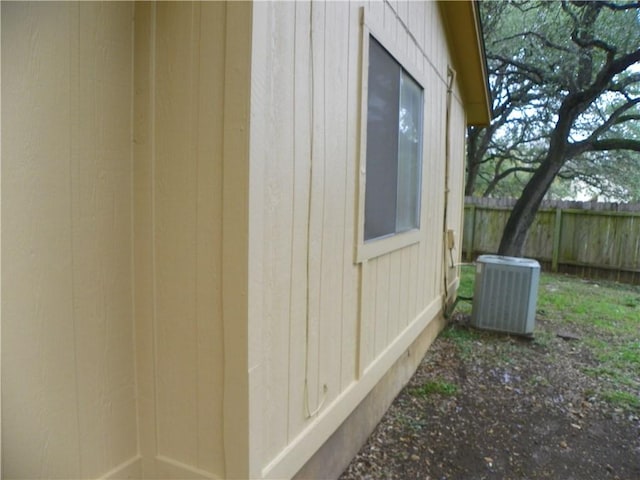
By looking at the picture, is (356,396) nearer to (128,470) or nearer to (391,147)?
(128,470)

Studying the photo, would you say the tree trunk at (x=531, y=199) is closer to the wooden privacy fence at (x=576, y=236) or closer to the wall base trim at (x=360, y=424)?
the wooden privacy fence at (x=576, y=236)

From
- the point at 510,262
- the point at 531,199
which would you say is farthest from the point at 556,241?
the point at 510,262

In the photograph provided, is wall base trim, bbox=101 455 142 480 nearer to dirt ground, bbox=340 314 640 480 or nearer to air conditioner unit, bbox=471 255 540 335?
dirt ground, bbox=340 314 640 480

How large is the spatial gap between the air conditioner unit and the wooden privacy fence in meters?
5.43

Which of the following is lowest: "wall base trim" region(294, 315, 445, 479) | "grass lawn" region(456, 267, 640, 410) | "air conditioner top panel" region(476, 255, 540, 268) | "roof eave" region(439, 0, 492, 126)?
"grass lawn" region(456, 267, 640, 410)

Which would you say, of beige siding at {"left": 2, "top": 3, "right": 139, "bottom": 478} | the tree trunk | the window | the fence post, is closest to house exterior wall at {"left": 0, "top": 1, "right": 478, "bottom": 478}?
beige siding at {"left": 2, "top": 3, "right": 139, "bottom": 478}

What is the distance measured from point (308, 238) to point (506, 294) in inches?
158

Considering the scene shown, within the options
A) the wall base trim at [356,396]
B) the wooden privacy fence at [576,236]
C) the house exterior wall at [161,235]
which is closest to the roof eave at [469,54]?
the wall base trim at [356,396]

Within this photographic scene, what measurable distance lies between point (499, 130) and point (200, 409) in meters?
13.6

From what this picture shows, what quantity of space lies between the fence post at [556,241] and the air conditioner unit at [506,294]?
5.43m

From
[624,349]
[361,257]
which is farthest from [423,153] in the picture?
[624,349]

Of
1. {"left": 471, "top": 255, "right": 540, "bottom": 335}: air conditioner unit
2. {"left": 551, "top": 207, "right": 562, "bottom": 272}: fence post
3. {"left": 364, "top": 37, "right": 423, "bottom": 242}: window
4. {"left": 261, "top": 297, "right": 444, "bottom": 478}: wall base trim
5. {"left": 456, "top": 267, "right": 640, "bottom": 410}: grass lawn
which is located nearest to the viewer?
{"left": 261, "top": 297, "right": 444, "bottom": 478}: wall base trim

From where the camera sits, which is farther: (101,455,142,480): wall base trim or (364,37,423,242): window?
(364,37,423,242): window

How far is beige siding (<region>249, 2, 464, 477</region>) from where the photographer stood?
1503mm
